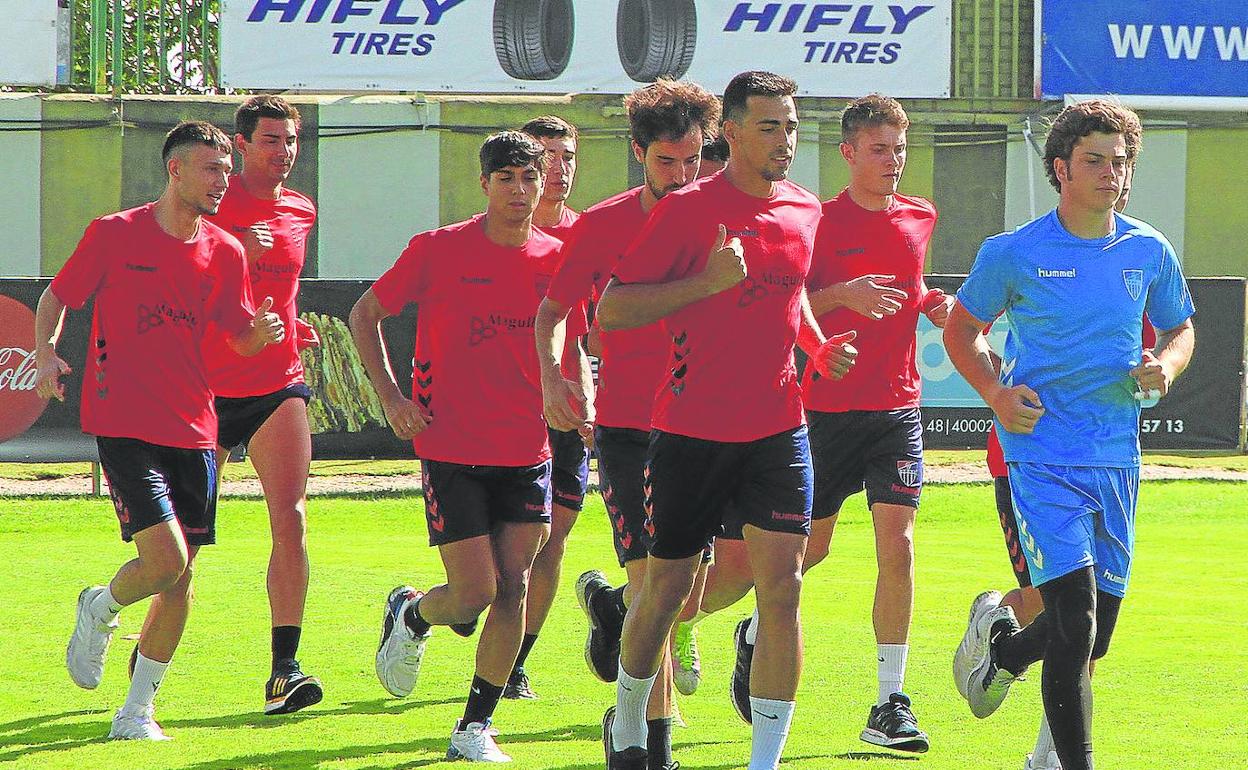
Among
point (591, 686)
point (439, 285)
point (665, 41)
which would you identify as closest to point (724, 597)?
Result: point (591, 686)

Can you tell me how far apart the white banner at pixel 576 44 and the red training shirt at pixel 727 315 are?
17820 mm

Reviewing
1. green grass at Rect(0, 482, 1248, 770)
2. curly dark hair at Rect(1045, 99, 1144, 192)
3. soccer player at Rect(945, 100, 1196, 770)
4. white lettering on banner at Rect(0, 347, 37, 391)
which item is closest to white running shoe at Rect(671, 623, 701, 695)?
green grass at Rect(0, 482, 1248, 770)

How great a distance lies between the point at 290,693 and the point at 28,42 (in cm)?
1815

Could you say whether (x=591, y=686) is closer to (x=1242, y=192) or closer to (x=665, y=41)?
(x=665, y=41)

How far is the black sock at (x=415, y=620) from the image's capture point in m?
7.00

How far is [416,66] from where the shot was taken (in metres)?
23.2

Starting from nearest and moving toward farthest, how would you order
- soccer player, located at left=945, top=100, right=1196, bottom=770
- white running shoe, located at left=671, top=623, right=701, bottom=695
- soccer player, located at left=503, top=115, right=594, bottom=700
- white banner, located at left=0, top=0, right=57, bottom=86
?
1. soccer player, located at left=945, top=100, right=1196, bottom=770
2. white running shoe, located at left=671, top=623, right=701, bottom=695
3. soccer player, located at left=503, top=115, right=594, bottom=700
4. white banner, located at left=0, top=0, right=57, bottom=86

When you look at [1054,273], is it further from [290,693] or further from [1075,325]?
[290,693]

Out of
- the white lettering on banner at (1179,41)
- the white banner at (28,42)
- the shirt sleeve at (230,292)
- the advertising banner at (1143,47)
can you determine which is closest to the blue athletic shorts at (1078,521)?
the shirt sleeve at (230,292)

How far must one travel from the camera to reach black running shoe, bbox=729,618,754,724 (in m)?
7.10

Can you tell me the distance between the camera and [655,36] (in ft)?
76.2

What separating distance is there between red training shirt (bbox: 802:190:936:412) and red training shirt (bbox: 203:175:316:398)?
238 cm

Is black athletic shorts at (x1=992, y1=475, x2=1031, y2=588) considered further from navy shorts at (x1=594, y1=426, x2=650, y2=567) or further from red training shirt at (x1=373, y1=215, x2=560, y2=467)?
red training shirt at (x1=373, y1=215, x2=560, y2=467)

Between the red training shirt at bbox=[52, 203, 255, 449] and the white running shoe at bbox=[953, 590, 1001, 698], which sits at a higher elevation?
the red training shirt at bbox=[52, 203, 255, 449]
